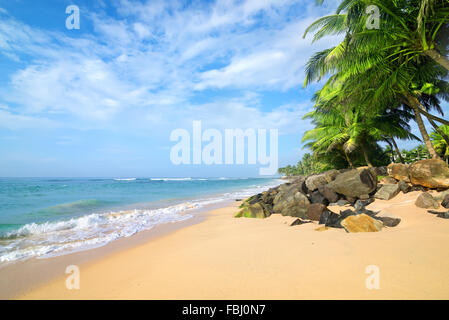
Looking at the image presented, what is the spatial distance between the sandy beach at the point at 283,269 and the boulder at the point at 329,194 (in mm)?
3549

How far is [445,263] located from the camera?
232cm

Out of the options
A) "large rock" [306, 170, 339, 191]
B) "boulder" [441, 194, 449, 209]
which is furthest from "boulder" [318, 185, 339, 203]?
"boulder" [441, 194, 449, 209]

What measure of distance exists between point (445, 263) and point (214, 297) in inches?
110

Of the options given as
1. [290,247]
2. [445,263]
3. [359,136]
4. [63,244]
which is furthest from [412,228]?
[359,136]

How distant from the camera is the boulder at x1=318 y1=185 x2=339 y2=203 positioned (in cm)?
753

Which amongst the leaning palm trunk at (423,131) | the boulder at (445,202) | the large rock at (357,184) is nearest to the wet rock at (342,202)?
the large rock at (357,184)

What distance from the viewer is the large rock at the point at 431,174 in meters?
5.76

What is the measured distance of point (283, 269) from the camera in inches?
98.3

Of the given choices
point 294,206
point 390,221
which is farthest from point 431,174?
point 294,206

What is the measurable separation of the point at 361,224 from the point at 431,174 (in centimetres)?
431

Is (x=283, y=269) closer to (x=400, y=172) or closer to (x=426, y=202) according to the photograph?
(x=426, y=202)

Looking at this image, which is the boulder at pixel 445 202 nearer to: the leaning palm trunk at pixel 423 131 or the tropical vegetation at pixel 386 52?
the tropical vegetation at pixel 386 52

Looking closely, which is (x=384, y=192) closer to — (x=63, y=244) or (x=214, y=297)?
(x=214, y=297)

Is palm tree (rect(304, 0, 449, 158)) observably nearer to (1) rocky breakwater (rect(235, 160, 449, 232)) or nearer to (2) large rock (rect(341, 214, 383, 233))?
(1) rocky breakwater (rect(235, 160, 449, 232))
